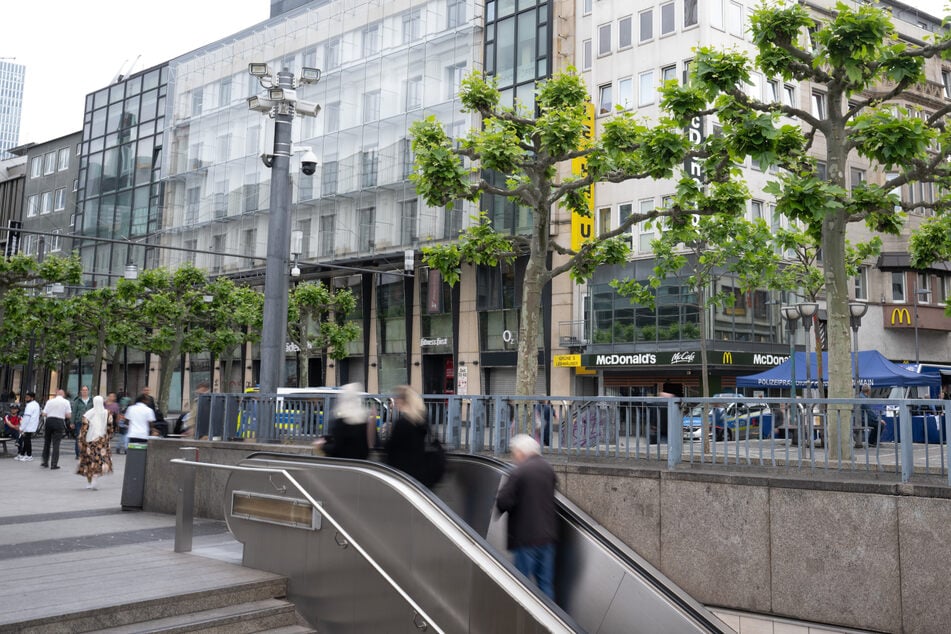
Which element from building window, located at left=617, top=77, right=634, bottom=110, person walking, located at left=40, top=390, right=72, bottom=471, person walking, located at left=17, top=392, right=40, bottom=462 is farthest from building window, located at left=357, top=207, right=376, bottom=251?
person walking, located at left=40, top=390, right=72, bottom=471

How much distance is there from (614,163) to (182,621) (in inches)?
471

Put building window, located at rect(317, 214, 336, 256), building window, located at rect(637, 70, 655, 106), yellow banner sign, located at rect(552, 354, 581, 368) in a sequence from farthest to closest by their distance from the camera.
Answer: building window, located at rect(317, 214, 336, 256) < yellow banner sign, located at rect(552, 354, 581, 368) < building window, located at rect(637, 70, 655, 106)

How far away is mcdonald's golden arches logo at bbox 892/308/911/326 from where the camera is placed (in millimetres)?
42250

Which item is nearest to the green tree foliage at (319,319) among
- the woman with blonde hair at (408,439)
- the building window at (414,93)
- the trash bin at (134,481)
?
the building window at (414,93)

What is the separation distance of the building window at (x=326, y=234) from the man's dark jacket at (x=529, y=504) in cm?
4222

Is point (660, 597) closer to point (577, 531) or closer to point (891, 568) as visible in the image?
point (577, 531)

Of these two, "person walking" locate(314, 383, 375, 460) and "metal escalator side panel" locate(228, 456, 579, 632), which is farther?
"person walking" locate(314, 383, 375, 460)

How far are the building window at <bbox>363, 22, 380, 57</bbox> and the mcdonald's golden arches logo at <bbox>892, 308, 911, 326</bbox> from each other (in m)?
A: 29.8

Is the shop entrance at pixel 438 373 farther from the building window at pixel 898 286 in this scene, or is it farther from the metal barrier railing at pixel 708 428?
the metal barrier railing at pixel 708 428

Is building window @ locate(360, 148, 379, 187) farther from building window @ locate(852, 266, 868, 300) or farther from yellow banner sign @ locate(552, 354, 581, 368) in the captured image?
building window @ locate(852, 266, 868, 300)

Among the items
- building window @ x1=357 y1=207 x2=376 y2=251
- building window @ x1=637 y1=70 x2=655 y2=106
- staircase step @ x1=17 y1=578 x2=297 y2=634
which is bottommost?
staircase step @ x1=17 y1=578 x2=297 y2=634

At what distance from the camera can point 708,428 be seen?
9.65 m

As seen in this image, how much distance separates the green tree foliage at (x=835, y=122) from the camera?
1153 cm

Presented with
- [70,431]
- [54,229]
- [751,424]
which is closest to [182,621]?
[751,424]
